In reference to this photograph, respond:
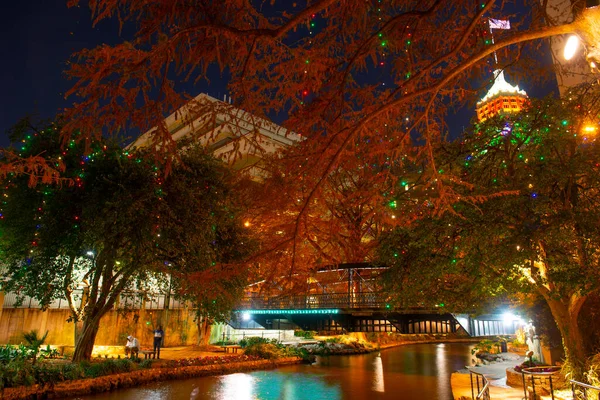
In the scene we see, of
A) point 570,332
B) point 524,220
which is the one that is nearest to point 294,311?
point 570,332

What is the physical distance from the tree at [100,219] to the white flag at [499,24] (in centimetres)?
1182

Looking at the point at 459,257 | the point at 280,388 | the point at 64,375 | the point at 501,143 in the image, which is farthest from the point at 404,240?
the point at 64,375

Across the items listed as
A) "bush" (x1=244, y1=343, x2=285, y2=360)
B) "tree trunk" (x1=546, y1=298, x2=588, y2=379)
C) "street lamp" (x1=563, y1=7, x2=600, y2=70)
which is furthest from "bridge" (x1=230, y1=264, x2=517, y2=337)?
"street lamp" (x1=563, y1=7, x2=600, y2=70)

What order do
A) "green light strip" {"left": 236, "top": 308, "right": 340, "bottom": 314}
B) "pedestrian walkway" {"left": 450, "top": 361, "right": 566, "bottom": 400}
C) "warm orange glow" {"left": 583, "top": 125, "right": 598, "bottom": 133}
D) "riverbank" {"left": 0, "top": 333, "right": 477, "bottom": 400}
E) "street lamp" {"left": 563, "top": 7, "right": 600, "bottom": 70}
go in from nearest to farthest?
"street lamp" {"left": 563, "top": 7, "right": 600, "bottom": 70} < "warm orange glow" {"left": 583, "top": 125, "right": 598, "bottom": 133} < "pedestrian walkway" {"left": 450, "top": 361, "right": 566, "bottom": 400} < "riverbank" {"left": 0, "top": 333, "right": 477, "bottom": 400} < "green light strip" {"left": 236, "top": 308, "right": 340, "bottom": 314}

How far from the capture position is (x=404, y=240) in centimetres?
1202

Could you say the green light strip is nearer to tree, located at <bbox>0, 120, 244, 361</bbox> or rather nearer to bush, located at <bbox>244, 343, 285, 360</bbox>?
bush, located at <bbox>244, 343, 285, 360</bbox>

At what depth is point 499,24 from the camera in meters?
6.34

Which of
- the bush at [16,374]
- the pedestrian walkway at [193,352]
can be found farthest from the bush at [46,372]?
the pedestrian walkway at [193,352]

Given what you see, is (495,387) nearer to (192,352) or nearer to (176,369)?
(176,369)

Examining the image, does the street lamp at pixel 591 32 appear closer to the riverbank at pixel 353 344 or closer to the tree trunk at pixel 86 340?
the tree trunk at pixel 86 340

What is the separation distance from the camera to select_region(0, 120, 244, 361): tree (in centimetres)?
1557

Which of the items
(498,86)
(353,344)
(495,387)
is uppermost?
(498,86)

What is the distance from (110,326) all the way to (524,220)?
2444 centimetres

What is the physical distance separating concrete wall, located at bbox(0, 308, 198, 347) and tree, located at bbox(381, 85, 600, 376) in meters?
13.6
